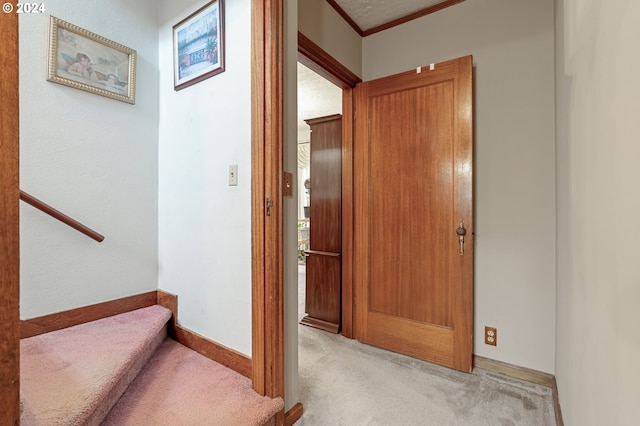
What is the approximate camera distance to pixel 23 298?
1506mm

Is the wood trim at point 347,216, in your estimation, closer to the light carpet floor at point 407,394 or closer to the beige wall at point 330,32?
the beige wall at point 330,32

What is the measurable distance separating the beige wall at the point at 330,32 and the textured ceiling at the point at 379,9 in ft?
0.30

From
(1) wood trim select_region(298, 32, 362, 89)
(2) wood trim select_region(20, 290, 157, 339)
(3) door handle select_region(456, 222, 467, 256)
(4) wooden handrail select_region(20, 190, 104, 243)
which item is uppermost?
(1) wood trim select_region(298, 32, 362, 89)

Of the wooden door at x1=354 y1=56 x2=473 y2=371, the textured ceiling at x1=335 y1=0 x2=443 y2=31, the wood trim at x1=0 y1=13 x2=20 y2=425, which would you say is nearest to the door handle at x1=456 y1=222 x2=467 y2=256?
the wooden door at x1=354 y1=56 x2=473 y2=371

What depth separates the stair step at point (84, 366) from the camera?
99 cm

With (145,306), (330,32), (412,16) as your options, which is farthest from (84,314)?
(412,16)

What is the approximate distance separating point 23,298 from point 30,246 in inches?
10.8

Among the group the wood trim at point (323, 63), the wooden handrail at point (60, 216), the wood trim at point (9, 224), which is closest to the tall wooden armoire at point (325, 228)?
the wood trim at point (323, 63)

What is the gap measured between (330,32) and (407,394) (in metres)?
2.52

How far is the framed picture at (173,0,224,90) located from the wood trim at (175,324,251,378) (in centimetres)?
152

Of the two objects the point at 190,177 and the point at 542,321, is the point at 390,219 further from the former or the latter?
the point at 190,177

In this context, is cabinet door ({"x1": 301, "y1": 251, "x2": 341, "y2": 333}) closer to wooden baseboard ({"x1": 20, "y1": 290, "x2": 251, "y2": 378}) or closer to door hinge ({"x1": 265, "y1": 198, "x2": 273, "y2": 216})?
wooden baseboard ({"x1": 20, "y1": 290, "x2": 251, "y2": 378})

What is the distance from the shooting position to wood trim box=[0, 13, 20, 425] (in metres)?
0.53

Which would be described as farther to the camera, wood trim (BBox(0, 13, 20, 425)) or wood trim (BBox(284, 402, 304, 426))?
wood trim (BBox(284, 402, 304, 426))
